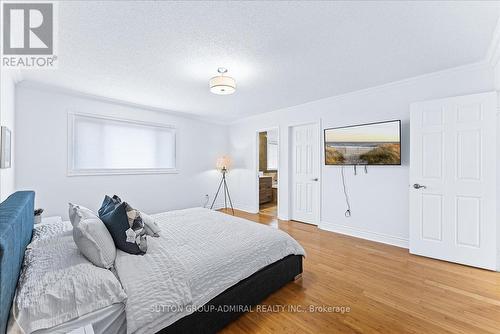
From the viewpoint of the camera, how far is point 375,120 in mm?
3529

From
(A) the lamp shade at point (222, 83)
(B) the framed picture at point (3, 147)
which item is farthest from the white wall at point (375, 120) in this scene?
(B) the framed picture at point (3, 147)

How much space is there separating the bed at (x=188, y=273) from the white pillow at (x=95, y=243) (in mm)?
85

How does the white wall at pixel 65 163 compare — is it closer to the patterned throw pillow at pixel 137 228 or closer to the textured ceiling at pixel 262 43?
the textured ceiling at pixel 262 43

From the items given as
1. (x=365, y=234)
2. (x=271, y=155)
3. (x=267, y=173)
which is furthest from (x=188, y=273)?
(x=271, y=155)

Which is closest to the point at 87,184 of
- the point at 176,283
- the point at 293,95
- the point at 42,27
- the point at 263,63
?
the point at 42,27

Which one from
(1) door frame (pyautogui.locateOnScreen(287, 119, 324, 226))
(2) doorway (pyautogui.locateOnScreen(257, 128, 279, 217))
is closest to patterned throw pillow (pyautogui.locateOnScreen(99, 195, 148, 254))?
(1) door frame (pyautogui.locateOnScreen(287, 119, 324, 226))

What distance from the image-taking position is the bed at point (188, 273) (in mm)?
1243

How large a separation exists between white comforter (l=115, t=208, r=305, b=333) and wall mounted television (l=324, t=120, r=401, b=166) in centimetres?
211

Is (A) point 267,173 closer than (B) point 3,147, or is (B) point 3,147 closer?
(B) point 3,147

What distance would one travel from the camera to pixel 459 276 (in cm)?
243

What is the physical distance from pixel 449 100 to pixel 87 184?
5.74 m

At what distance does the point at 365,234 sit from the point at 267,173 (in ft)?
14.4

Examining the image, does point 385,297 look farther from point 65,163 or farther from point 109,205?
point 65,163

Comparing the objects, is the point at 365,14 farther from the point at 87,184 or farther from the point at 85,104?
the point at 87,184
